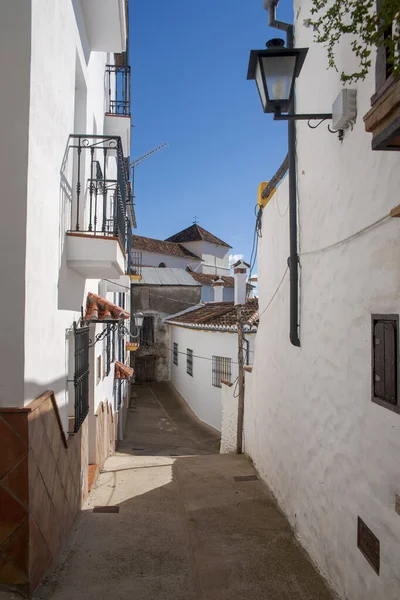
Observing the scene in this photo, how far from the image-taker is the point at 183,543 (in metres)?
4.71

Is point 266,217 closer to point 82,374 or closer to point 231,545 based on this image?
point 82,374

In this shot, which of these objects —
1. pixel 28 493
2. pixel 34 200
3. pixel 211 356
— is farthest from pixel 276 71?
pixel 211 356

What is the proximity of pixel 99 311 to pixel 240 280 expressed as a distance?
6.23m

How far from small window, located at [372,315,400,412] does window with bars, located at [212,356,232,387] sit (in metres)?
11.4

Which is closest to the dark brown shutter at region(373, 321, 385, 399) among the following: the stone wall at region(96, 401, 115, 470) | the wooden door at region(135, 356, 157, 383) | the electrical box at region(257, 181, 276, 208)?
the electrical box at region(257, 181, 276, 208)

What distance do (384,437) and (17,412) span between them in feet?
8.00

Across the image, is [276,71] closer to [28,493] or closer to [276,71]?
[276,71]

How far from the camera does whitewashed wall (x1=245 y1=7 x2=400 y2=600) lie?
2787 mm

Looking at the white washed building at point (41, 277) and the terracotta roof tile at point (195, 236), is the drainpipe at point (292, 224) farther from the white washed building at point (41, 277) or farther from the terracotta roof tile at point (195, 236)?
the terracotta roof tile at point (195, 236)

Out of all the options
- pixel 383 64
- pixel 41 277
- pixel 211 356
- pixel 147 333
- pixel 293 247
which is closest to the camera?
pixel 383 64

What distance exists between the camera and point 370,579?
295 cm

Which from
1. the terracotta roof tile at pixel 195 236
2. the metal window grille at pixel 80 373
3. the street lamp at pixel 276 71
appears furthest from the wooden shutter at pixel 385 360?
the terracotta roof tile at pixel 195 236

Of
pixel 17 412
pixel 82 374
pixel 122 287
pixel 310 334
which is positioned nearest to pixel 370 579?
pixel 310 334

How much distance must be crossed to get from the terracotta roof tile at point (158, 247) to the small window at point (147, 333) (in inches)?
415
